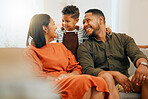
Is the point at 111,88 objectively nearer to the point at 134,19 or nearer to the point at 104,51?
the point at 104,51

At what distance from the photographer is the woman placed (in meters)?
0.93

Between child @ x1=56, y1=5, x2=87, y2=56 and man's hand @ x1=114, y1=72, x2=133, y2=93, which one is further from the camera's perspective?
child @ x1=56, y1=5, x2=87, y2=56

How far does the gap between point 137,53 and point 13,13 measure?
1.31 m

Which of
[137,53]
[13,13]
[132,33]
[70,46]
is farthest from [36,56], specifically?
[132,33]

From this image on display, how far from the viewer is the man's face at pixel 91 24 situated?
149 centimetres

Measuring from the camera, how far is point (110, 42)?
1.46 meters

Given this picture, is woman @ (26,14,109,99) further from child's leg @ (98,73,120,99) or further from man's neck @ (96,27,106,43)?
man's neck @ (96,27,106,43)

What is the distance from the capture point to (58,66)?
4.06 ft

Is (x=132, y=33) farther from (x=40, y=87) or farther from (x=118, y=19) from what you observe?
(x=40, y=87)

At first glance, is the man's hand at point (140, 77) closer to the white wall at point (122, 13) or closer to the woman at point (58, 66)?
the woman at point (58, 66)

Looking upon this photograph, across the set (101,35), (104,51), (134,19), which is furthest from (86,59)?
(134,19)

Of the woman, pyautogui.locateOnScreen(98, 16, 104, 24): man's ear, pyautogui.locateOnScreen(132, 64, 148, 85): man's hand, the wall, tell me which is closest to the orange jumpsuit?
the woman

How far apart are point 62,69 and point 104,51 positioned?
1.33 ft


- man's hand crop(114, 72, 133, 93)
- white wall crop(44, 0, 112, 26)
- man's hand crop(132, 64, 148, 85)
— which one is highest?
white wall crop(44, 0, 112, 26)
